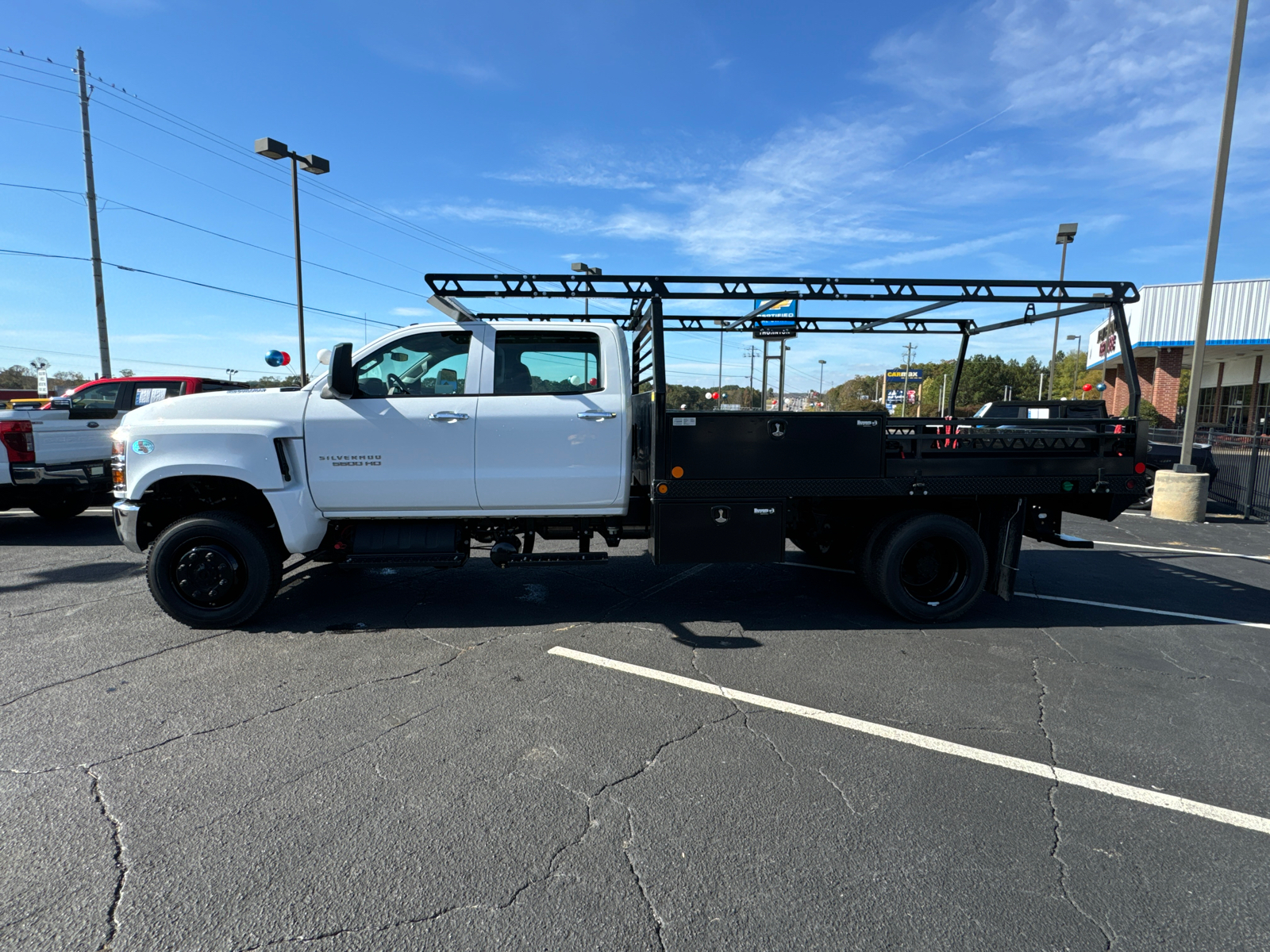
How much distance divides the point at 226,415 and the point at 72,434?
500cm

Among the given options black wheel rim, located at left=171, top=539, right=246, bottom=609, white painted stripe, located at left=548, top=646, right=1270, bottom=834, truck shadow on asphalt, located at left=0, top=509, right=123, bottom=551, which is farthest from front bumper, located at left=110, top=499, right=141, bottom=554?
truck shadow on asphalt, located at left=0, top=509, right=123, bottom=551

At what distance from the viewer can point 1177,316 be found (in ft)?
94.1

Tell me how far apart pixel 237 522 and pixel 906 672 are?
15.5ft

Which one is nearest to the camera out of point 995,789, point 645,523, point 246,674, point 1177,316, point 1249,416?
point 995,789

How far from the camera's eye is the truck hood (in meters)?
4.99

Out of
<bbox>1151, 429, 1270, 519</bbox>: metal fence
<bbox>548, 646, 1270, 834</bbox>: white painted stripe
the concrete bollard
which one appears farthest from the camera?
<bbox>1151, 429, 1270, 519</bbox>: metal fence

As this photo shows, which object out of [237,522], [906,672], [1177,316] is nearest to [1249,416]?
[1177,316]

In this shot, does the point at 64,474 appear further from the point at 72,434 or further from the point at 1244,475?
the point at 1244,475

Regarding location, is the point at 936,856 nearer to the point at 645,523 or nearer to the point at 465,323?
the point at 645,523

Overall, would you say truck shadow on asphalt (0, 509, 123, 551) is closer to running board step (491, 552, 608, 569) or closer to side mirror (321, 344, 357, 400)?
side mirror (321, 344, 357, 400)

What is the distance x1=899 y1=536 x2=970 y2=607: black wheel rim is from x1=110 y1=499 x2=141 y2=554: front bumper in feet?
18.7

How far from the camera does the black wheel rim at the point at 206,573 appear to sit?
200 inches

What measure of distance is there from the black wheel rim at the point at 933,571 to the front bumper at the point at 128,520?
571cm

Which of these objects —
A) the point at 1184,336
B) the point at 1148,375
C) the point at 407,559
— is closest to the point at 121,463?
the point at 407,559
